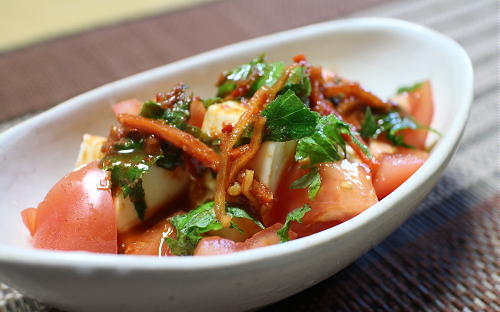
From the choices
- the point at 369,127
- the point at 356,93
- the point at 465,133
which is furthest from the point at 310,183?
the point at 465,133

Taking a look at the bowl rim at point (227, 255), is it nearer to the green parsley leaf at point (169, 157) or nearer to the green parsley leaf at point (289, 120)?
the green parsley leaf at point (289, 120)

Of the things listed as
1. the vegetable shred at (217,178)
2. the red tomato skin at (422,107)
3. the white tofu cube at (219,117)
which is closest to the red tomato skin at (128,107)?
the vegetable shred at (217,178)

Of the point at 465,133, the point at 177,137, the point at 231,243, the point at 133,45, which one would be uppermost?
the point at 177,137

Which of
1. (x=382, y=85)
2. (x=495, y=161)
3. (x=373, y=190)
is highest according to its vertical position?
(x=373, y=190)

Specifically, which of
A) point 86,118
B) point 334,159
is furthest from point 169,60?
point 334,159

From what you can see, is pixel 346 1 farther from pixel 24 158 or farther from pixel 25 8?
pixel 24 158

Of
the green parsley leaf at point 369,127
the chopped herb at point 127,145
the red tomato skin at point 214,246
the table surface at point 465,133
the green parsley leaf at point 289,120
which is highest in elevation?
the green parsley leaf at point 289,120

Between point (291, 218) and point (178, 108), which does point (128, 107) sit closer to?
point (178, 108)
